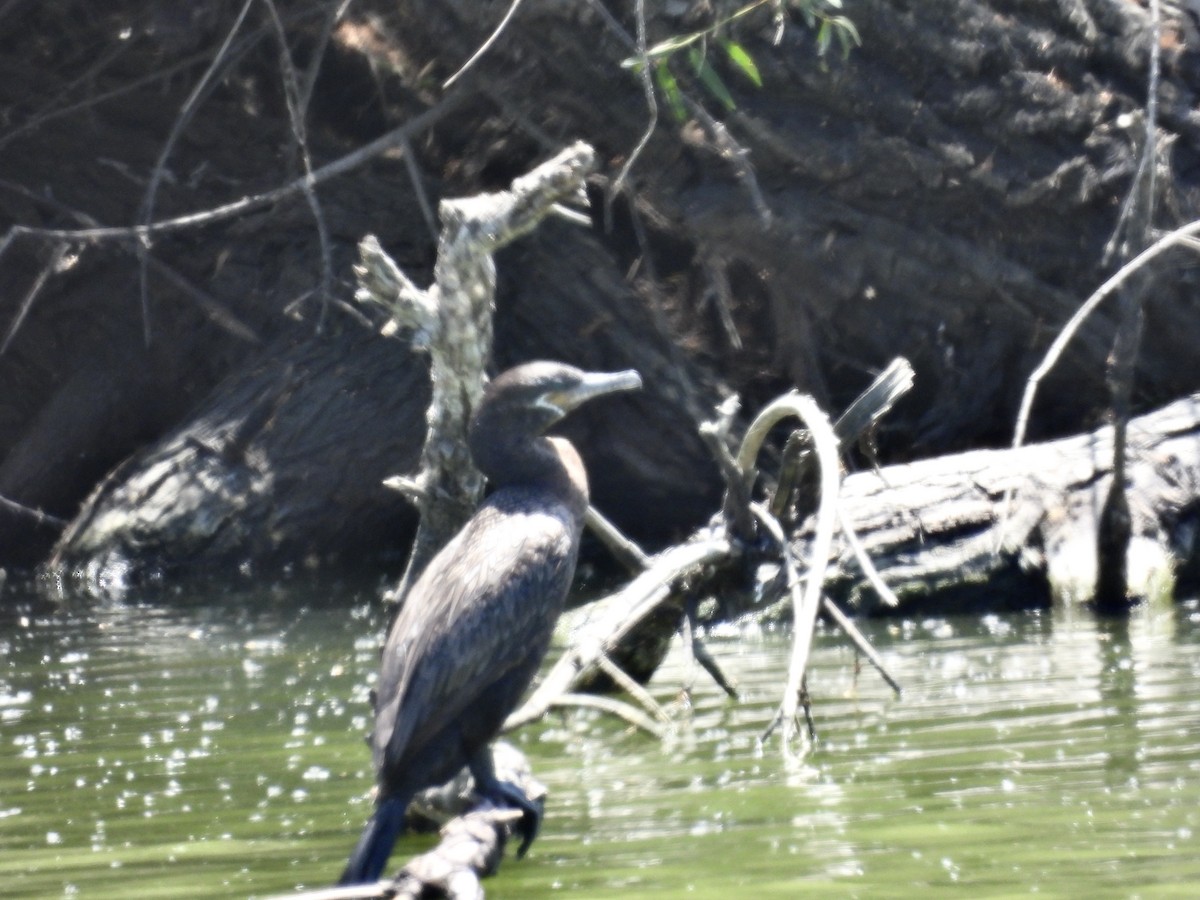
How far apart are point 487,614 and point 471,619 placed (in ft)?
0.13

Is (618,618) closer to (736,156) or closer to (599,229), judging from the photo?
(736,156)

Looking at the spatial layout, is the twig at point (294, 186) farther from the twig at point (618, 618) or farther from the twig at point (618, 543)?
the twig at point (618, 618)

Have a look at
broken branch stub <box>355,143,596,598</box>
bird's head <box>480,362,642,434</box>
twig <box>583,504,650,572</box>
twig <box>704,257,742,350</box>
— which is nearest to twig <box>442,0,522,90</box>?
twig <box>704,257,742,350</box>

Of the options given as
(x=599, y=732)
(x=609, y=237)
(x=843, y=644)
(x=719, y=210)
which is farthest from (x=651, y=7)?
(x=599, y=732)

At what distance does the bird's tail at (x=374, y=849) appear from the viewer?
3.47m

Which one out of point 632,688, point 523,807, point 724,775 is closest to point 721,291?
point 632,688

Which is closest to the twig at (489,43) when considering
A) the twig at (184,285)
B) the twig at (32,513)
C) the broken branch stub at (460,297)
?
the broken branch stub at (460,297)

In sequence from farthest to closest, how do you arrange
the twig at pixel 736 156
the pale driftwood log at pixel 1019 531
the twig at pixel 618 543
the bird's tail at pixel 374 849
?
the twig at pixel 736 156 → the pale driftwood log at pixel 1019 531 → the twig at pixel 618 543 → the bird's tail at pixel 374 849

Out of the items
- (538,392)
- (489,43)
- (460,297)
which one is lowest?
(538,392)

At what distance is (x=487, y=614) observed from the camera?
4.07 meters

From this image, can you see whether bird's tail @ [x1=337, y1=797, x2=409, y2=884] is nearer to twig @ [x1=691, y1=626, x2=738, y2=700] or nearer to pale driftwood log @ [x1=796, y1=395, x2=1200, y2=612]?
twig @ [x1=691, y1=626, x2=738, y2=700]

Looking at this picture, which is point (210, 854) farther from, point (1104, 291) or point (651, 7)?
point (651, 7)

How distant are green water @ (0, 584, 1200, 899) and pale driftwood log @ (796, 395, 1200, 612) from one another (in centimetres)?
18

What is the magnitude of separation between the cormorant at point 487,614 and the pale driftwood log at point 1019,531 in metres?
2.75
